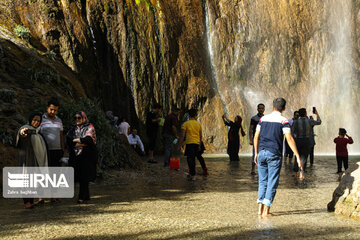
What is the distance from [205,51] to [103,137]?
18.6m

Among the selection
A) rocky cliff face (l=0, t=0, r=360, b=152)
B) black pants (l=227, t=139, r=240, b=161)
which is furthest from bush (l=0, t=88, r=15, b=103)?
black pants (l=227, t=139, r=240, b=161)

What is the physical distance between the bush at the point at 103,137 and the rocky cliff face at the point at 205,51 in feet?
9.58

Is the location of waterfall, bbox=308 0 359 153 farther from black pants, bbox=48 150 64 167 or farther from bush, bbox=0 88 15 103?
black pants, bbox=48 150 64 167

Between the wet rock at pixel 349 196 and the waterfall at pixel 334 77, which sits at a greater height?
the waterfall at pixel 334 77

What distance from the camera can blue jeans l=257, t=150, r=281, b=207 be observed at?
610 cm

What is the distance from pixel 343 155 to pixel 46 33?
13.7m

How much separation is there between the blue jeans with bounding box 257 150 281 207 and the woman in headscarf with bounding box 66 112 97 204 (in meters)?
2.93

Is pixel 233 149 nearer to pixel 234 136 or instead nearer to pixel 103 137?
pixel 234 136

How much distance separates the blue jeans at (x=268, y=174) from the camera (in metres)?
6.10

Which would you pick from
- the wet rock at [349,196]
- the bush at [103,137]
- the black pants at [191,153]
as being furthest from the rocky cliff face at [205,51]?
the wet rock at [349,196]

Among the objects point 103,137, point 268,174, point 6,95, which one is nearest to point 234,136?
point 103,137

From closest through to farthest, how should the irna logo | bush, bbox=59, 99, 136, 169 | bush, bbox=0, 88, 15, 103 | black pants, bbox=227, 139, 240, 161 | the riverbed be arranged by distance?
the riverbed < the irna logo < bush, bbox=0, 88, 15, 103 < bush, bbox=59, 99, 136, 169 < black pants, bbox=227, 139, 240, 161

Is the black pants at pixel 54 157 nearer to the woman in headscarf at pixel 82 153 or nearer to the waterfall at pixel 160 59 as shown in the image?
the woman in headscarf at pixel 82 153

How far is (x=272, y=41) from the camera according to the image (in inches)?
1236
